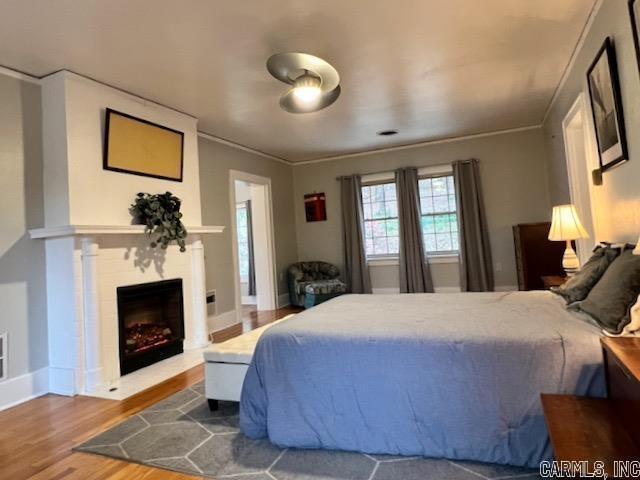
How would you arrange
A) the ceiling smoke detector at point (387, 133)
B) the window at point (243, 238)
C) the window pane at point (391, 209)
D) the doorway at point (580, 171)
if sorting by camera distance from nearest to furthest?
the doorway at point (580, 171)
the ceiling smoke detector at point (387, 133)
the window pane at point (391, 209)
the window at point (243, 238)

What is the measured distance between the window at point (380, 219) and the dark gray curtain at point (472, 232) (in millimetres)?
1040

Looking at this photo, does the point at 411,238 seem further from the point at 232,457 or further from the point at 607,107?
the point at 232,457

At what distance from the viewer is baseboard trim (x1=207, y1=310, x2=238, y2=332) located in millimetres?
4680

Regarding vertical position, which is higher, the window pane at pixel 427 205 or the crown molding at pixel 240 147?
the crown molding at pixel 240 147

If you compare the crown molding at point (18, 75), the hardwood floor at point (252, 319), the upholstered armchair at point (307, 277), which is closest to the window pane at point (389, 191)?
the upholstered armchair at point (307, 277)

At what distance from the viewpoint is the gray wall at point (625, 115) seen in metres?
2.07

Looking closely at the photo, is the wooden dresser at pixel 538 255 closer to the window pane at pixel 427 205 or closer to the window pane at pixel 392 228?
the window pane at pixel 427 205

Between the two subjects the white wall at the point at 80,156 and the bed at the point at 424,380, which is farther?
the white wall at the point at 80,156

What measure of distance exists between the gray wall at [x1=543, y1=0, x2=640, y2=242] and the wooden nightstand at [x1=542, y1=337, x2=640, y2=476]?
1178 mm

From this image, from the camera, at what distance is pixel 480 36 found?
111 inches

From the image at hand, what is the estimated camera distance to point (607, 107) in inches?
96.0

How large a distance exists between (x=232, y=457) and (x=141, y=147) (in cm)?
285

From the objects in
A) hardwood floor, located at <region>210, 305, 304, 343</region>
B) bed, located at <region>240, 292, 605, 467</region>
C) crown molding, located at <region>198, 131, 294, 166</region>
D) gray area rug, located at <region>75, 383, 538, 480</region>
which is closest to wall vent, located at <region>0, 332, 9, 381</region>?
gray area rug, located at <region>75, 383, 538, 480</region>

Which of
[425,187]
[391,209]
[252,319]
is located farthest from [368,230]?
[252,319]
